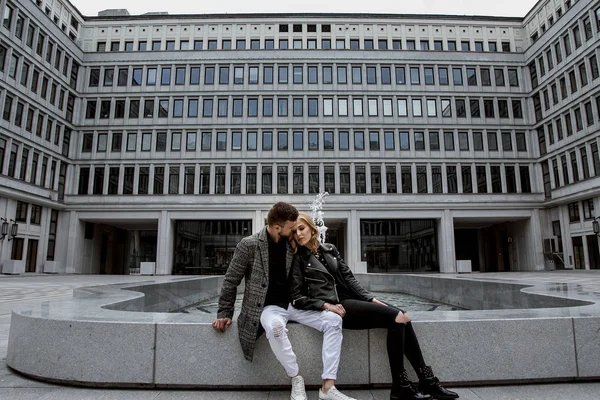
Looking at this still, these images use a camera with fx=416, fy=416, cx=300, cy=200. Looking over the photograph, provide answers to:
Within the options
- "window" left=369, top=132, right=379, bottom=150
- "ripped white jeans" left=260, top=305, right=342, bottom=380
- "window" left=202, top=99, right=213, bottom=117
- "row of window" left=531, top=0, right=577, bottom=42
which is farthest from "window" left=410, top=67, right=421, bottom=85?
"ripped white jeans" left=260, top=305, right=342, bottom=380

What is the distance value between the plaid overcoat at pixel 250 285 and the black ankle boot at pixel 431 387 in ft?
4.79

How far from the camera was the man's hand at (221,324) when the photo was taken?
12.3 ft

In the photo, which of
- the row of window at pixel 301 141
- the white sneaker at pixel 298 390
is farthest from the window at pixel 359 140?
the white sneaker at pixel 298 390

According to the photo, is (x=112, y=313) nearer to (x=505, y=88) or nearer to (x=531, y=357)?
(x=531, y=357)

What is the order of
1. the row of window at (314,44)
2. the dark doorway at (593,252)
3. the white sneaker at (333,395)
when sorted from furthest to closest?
the row of window at (314,44) < the dark doorway at (593,252) < the white sneaker at (333,395)

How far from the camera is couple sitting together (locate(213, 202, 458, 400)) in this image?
140 inches

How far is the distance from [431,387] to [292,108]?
33060mm

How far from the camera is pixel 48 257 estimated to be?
32469 mm

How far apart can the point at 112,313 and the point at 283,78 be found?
33.3 meters

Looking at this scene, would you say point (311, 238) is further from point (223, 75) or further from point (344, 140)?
point (223, 75)

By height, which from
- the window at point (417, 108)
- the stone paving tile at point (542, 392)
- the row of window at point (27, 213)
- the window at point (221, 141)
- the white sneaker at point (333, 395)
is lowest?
the stone paving tile at point (542, 392)

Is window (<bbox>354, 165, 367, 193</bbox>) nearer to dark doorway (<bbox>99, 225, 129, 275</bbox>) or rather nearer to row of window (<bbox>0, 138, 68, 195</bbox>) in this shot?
dark doorway (<bbox>99, 225, 129, 275</bbox>)

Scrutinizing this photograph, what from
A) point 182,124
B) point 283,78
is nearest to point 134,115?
point 182,124

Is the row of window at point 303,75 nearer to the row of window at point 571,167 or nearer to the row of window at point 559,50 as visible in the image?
the row of window at point 559,50
